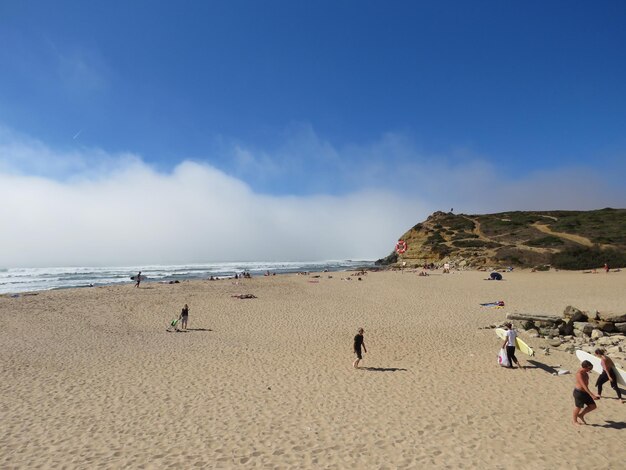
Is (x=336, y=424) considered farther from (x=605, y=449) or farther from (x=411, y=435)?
(x=605, y=449)

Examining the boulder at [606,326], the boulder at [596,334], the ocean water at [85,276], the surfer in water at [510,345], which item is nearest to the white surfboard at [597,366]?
the surfer in water at [510,345]

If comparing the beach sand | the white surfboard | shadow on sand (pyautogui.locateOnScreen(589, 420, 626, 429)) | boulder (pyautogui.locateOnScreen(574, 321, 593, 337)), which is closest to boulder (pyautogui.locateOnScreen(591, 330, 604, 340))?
boulder (pyautogui.locateOnScreen(574, 321, 593, 337))

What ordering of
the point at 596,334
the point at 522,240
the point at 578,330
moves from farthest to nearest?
the point at 522,240
the point at 578,330
the point at 596,334

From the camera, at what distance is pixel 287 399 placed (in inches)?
419

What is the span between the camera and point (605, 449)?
762cm

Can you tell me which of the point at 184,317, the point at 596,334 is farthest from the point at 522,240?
the point at 184,317

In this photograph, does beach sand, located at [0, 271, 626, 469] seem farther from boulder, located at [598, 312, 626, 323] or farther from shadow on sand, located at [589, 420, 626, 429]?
boulder, located at [598, 312, 626, 323]

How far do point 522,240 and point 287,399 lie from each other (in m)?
64.6

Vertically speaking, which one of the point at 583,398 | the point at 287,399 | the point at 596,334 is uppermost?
the point at 583,398

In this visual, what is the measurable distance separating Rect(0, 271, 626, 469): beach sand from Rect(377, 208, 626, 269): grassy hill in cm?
3353

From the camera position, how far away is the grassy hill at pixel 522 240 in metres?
52.7

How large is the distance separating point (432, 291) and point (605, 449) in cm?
2768

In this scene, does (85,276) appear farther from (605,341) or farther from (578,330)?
(605,341)

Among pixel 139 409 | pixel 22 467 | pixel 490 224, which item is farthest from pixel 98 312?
pixel 490 224
